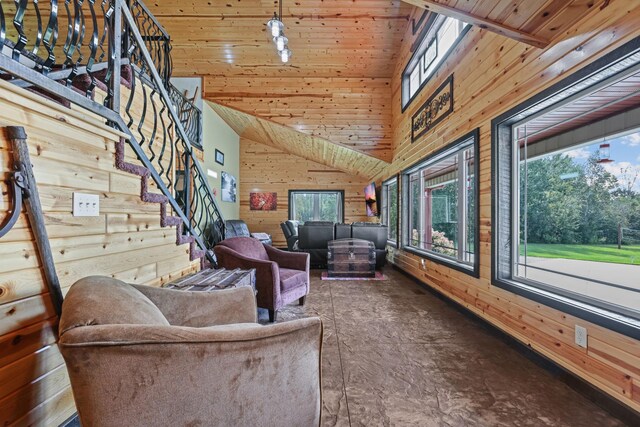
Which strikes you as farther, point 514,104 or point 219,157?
point 219,157

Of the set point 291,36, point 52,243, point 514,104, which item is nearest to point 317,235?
point 291,36

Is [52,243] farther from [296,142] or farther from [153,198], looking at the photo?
[296,142]

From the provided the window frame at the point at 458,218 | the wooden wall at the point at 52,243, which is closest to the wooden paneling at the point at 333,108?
the window frame at the point at 458,218

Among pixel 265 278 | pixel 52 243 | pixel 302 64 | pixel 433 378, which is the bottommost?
pixel 433 378

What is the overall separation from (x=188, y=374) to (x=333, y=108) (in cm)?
573

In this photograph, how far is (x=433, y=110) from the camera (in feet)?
12.5

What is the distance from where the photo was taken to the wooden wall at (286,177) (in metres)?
8.83

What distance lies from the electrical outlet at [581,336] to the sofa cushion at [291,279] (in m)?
2.30

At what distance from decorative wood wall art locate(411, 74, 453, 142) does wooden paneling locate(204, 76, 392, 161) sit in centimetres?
139

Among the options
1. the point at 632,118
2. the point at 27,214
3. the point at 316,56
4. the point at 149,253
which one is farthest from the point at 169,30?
the point at 632,118

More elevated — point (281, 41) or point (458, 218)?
point (281, 41)

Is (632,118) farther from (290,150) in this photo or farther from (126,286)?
(290,150)

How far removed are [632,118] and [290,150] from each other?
7.32m

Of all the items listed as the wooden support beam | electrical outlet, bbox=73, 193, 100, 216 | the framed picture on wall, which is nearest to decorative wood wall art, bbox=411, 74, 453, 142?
the wooden support beam
